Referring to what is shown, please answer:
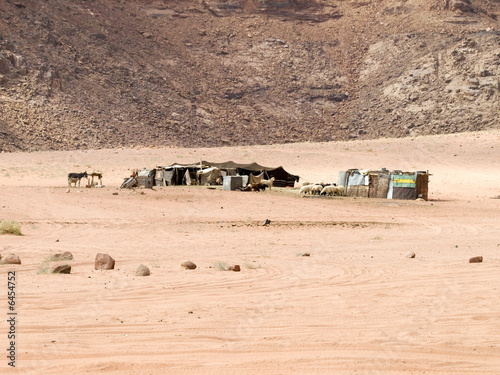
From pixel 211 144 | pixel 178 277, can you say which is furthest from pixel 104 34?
pixel 178 277

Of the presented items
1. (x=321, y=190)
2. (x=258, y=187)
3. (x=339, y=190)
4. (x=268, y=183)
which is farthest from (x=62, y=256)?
(x=268, y=183)

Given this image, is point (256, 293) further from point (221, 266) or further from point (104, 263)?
point (104, 263)

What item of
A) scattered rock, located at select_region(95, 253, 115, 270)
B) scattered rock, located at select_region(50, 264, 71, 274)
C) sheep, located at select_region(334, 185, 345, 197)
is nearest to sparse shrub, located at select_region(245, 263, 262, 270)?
scattered rock, located at select_region(95, 253, 115, 270)

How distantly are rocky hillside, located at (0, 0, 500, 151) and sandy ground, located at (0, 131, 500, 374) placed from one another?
34.8 m

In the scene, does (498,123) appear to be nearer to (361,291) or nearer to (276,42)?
(276,42)

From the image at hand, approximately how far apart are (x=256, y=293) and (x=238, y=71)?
6247 cm

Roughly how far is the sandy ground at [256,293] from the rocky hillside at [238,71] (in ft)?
114

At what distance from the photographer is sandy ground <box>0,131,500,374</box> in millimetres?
5730

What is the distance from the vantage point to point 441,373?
5402 mm

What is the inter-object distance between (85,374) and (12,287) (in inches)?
134

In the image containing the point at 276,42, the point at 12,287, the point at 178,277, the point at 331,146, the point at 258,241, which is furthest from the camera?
the point at 276,42

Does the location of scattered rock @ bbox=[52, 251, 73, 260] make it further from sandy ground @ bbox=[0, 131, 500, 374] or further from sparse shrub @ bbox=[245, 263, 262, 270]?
sparse shrub @ bbox=[245, 263, 262, 270]

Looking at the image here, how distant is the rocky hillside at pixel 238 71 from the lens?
56.0 meters

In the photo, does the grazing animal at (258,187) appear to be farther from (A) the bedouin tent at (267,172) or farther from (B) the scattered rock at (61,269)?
(B) the scattered rock at (61,269)
